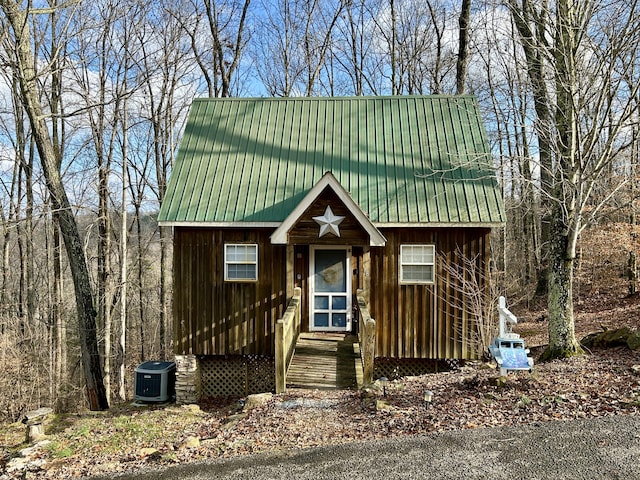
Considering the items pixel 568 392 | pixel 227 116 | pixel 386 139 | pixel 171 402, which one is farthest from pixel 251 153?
pixel 568 392

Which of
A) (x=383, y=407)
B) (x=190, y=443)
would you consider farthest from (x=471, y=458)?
(x=190, y=443)

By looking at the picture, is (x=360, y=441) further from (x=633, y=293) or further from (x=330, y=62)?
(x=330, y=62)

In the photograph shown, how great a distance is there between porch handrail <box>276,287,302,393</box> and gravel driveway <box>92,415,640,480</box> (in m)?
3.21

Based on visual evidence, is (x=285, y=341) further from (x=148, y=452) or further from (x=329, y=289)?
(x=148, y=452)

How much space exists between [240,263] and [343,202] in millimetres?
2934

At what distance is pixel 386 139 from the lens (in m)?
12.3

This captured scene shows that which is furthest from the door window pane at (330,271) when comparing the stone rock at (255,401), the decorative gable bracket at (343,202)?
the stone rock at (255,401)

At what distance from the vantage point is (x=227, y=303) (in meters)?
10.9

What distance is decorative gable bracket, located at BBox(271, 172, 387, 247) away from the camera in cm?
993

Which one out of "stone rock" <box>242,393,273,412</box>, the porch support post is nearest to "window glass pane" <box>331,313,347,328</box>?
the porch support post

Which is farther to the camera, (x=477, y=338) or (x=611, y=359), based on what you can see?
(x=477, y=338)

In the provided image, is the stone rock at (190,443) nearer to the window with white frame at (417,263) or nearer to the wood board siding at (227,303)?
the wood board siding at (227,303)

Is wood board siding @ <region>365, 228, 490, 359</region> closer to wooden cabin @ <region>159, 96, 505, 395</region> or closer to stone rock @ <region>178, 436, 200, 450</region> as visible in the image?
wooden cabin @ <region>159, 96, 505, 395</region>

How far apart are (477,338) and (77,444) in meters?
8.16
